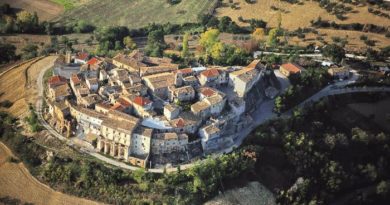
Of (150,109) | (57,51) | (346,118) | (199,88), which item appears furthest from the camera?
(57,51)

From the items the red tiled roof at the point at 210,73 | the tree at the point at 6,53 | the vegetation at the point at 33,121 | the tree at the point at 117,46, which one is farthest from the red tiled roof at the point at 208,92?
the tree at the point at 6,53

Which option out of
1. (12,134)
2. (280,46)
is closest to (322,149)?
(280,46)

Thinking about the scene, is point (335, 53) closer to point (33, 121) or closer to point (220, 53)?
point (220, 53)

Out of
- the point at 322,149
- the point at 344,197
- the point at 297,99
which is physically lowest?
the point at 344,197

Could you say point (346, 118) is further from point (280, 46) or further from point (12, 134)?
point (12, 134)

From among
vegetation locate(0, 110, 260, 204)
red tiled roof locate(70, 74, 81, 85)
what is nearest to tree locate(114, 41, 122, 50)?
red tiled roof locate(70, 74, 81, 85)

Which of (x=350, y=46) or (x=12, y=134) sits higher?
(x=350, y=46)

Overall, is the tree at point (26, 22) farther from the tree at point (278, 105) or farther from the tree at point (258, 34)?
the tree at point (278, 105)
